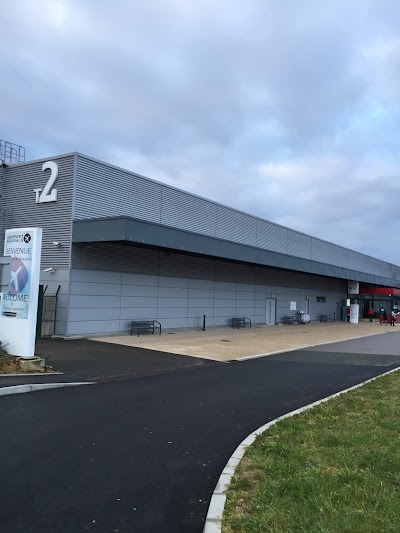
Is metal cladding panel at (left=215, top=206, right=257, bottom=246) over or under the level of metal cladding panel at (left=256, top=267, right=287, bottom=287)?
over

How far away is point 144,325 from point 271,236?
1521cm

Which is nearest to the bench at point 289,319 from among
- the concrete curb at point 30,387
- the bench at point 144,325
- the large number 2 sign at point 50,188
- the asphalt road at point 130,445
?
the bench at point 144,325

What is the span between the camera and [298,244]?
128ft

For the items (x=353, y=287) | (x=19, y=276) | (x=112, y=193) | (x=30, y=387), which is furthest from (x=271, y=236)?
(x=30, y=387)

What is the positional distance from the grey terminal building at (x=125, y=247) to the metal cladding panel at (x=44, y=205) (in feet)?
0.15

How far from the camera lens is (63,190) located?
20.1 m

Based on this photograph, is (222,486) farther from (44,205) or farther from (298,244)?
(298,244)

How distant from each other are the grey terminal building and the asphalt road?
9.07 metres

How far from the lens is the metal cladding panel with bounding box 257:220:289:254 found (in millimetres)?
33250

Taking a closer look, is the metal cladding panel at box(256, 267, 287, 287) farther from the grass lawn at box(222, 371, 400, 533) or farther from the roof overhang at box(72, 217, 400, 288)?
the grass lawn at box(222, 371, 400, 533)

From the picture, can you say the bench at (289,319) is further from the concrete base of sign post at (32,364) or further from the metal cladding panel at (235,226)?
the concrete base of sign post at (32,364)

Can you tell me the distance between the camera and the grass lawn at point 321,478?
Result: 3.72m

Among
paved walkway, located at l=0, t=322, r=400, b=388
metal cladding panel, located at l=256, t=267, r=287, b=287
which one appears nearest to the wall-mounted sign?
metal cladding panel, located at l=256, t=267, r=287, b=287

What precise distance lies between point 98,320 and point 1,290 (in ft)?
26.8
